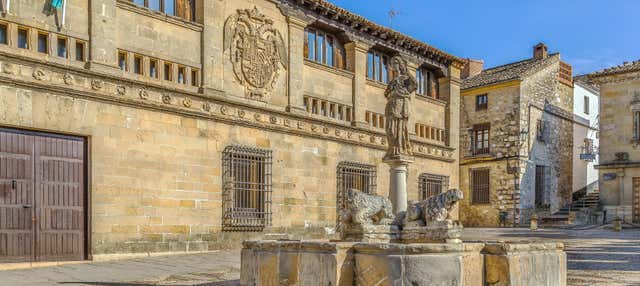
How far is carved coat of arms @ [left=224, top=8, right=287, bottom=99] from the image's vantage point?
54.8ft

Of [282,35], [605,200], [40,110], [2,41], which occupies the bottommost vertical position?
[605,200]

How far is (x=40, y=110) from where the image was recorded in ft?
40.1

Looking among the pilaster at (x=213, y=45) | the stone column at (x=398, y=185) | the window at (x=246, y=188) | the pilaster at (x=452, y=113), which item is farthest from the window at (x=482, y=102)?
the stone column at (x=398, y=185)

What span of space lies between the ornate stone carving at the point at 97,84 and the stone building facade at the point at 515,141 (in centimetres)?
2303

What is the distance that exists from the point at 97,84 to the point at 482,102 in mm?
24044

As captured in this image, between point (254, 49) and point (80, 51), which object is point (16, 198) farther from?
point (254, 49)

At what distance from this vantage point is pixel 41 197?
40.8 feet

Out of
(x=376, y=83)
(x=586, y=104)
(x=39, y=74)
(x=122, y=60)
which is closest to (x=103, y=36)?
(x=122, y=60)

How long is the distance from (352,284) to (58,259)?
856 centimetres

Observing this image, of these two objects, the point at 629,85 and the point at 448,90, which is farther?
the point at 629,85

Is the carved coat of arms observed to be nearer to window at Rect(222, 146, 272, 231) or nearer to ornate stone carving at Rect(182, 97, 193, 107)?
window at Rect(222, 146, 272, 231)

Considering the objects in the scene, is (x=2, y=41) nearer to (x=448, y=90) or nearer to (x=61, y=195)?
(x=61, y=195)

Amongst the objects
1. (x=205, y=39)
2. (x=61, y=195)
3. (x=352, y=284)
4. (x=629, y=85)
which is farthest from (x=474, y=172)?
(x=352, y=284)

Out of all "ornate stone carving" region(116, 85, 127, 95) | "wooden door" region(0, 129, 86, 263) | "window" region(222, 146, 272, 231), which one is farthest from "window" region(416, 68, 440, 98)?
"wooden door" region(0, 129, 86, 263)
